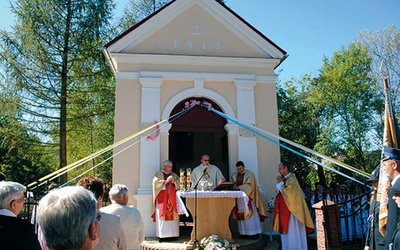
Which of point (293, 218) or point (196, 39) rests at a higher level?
point (196, 39)

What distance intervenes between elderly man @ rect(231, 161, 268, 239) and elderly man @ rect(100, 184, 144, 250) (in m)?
4.56

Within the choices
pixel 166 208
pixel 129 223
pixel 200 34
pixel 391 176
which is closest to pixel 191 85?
pixel 200 34

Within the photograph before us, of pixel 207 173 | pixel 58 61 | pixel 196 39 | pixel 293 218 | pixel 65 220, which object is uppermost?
pixel 58 61

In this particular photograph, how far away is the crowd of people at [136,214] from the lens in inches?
71.9

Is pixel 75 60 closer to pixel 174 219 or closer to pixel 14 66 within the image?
pixel 14 66

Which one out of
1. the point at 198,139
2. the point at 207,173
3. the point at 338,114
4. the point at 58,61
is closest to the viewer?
the point at 207,173

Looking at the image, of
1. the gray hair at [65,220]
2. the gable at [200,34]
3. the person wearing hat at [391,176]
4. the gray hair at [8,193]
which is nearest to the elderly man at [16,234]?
the gray hair at [65,220]

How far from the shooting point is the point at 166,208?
312 inches

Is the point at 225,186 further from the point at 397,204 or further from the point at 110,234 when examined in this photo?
the point at 397,204

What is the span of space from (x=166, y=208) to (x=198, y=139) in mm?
6034

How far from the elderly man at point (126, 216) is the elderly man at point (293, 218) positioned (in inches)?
183

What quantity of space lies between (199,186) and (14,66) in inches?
406

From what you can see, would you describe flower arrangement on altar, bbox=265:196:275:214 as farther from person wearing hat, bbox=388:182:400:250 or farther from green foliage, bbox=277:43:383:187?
green foliage, bbox=277:43:383:187

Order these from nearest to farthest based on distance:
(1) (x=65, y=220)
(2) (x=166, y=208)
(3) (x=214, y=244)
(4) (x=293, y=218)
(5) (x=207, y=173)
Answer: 1. (1) (x=65, y=220)
2. (3) (x=214, y=244)
3. (4) (x=293, y=218)
4. (2) (x=166, y=208)
5. (5) (x=207, y=173)
